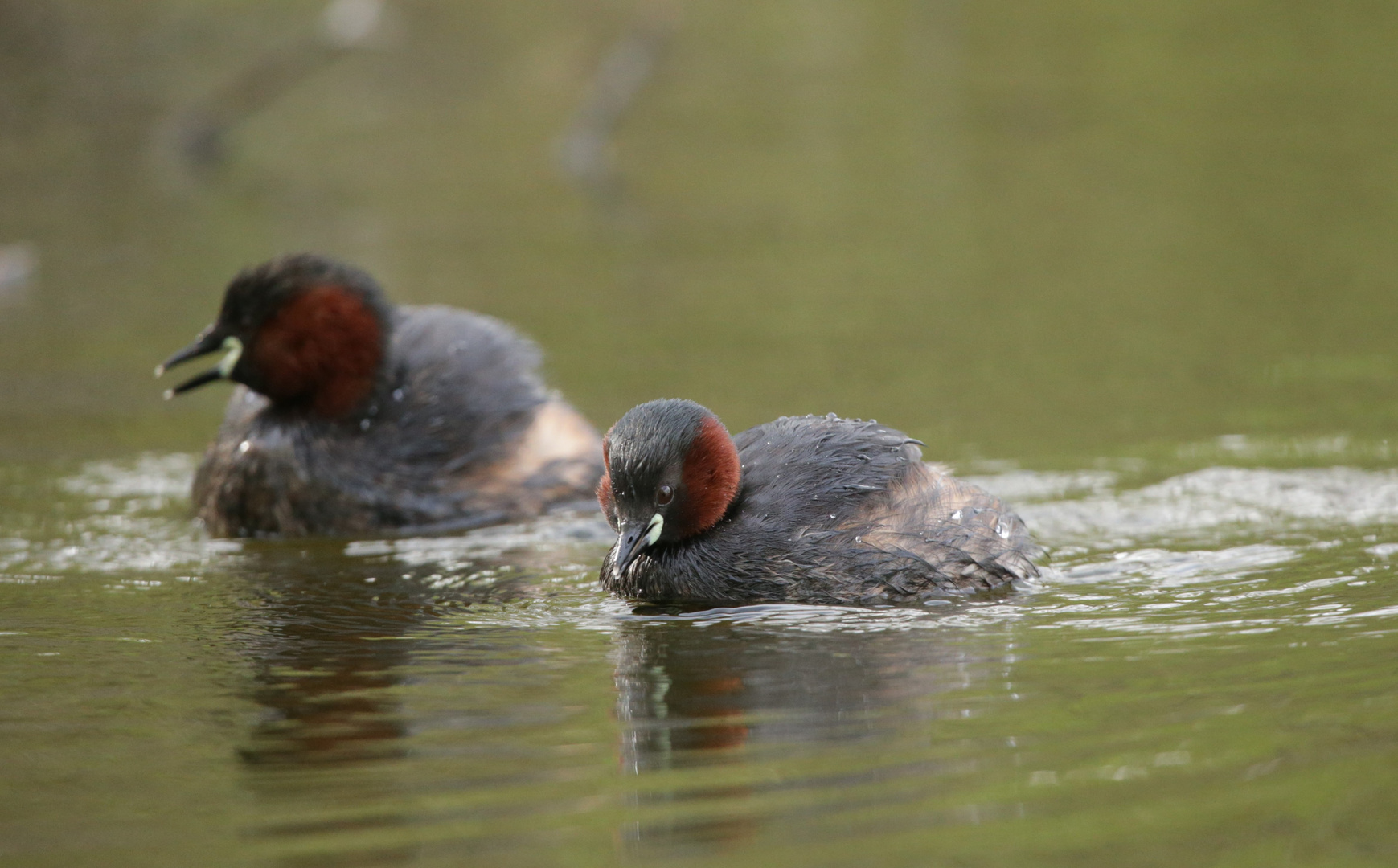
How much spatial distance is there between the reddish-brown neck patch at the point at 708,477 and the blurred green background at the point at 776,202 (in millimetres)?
3144

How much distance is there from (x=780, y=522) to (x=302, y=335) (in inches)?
133

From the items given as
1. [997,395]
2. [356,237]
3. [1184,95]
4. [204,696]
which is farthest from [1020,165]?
[204,696]

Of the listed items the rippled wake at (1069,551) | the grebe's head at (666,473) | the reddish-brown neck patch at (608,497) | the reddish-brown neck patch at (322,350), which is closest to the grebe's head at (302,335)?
the reddish-brown neck patch at (322,350)

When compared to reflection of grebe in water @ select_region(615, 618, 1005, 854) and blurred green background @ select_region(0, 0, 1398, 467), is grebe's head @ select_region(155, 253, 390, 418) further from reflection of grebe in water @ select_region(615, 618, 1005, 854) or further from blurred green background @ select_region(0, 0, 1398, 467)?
reflection of grebe in water @ select_region(615, 618, 1005, 854)

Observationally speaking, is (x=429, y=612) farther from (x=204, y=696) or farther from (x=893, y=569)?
(x=893, y=569)

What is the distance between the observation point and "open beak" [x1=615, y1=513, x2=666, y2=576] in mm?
6508

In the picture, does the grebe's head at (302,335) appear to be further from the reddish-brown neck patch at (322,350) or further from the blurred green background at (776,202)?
the blurred green background at (776,202)

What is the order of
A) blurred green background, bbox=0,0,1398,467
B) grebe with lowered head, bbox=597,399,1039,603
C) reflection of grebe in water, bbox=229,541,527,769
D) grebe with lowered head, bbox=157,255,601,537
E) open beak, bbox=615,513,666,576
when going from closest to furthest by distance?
reflection of grebe in water, bbox=229,541,527,769, open beak, bbox=615,513,666,576, grebe with lowered head, bbox=597,399,1039,603, grebe with lowered head, bbox=157,255,601,537, blurred green background, bbox=0,0,1398,467

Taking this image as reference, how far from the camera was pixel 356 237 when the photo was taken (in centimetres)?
1881

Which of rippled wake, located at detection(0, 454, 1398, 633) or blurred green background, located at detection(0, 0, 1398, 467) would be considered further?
blurred green background, located at detection(0, 0, 1398, 467)

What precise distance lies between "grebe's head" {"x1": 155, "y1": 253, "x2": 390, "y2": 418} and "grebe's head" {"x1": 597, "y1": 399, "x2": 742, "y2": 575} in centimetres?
273

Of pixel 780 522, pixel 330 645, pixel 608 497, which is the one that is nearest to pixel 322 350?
pixel 608 497

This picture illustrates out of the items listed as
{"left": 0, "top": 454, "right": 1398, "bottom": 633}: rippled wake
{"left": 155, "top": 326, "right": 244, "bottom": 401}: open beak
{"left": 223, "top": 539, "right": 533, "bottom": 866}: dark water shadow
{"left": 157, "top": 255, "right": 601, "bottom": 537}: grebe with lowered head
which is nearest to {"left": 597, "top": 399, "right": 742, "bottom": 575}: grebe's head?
{"left": 0, "top": 454, "right": 1398, "bottom": 633}: rippled wake

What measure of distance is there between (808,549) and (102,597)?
9.80 ft
